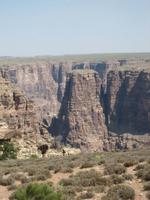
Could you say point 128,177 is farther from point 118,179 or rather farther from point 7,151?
point 7,151

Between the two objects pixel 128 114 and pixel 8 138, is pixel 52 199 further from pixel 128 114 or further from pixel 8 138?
pixel 128 114

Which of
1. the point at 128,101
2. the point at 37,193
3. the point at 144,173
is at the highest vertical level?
the point at 37,193

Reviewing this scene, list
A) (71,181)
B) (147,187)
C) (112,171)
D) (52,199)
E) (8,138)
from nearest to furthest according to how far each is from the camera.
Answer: (52,199) < (147,187) < (71,181) < (112,171) < (8,138)

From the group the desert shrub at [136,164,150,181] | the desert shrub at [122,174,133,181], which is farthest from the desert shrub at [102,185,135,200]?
the desert shrub at [122,174,133,181]

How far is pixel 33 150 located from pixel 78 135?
80.3 metres

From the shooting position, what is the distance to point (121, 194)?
13.2 metres

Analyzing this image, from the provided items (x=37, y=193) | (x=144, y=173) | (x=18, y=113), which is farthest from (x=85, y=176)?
(x=18, y=113)

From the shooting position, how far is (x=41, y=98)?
192 m

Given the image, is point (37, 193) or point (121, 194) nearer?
point (37, 193)

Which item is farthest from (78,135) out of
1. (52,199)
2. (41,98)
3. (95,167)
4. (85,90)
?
(52,199)

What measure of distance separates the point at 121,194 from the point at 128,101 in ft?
409

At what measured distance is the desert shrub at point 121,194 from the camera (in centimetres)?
1306

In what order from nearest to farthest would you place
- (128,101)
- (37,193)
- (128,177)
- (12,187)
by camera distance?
(37,193), (128,177), (12,187), (128,101)

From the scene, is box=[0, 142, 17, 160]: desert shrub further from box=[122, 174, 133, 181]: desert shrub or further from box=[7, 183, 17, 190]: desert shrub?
box=[122, 174, 133, 181]: desert shrub
